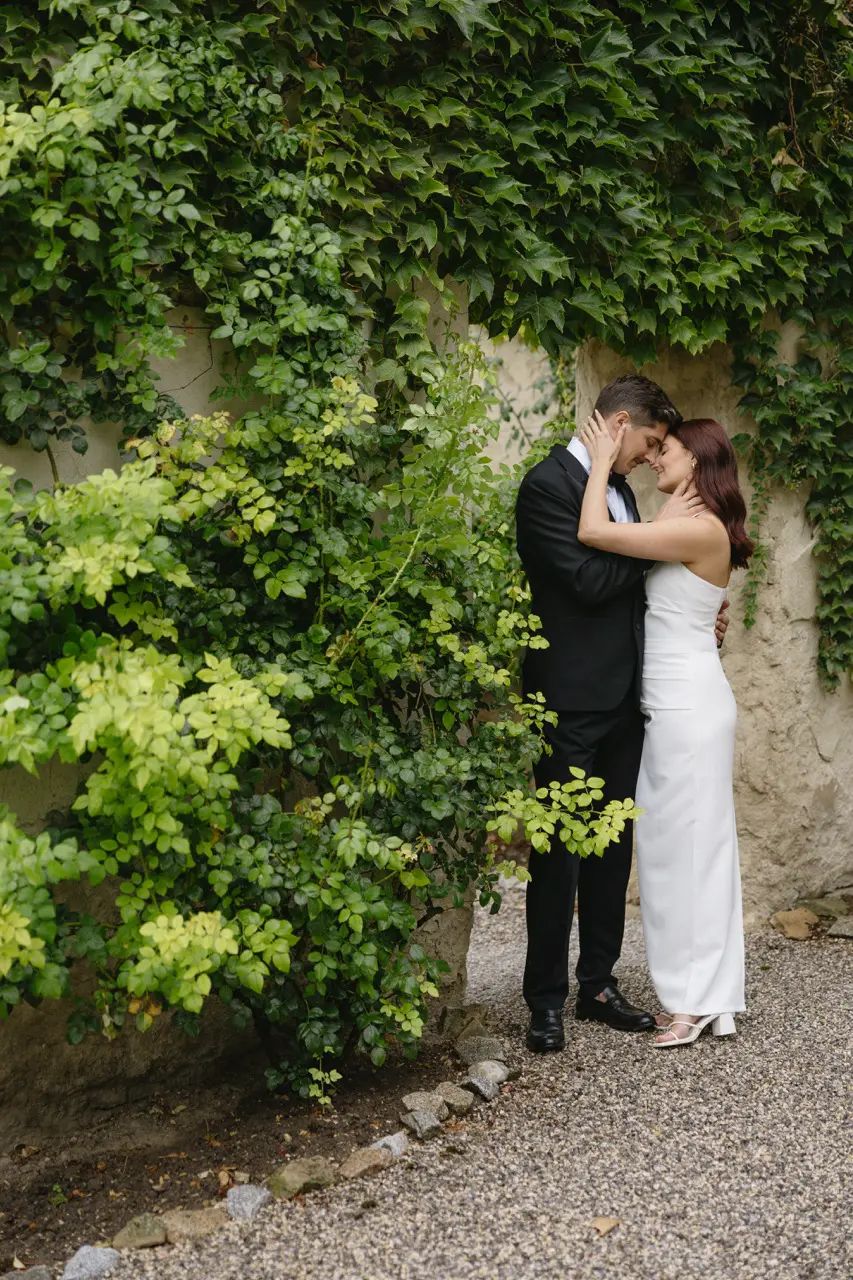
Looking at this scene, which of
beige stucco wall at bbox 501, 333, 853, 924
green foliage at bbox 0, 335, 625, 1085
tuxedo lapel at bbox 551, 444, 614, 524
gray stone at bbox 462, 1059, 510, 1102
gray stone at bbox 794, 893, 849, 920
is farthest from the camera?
gray stone at bbox 794, 893, 849, 920

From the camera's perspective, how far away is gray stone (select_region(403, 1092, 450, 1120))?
3.07 meters

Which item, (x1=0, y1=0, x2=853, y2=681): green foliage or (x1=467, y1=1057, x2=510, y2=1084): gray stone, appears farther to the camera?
(x1=467, y1=1057, x2=510, y2=1084): gray stone

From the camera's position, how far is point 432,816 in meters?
3.15

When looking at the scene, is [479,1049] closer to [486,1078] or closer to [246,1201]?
[486,1078]

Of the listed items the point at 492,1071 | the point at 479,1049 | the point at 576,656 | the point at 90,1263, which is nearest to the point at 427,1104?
the point at 492,1071

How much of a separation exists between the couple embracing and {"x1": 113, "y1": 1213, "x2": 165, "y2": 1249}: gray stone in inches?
53.6

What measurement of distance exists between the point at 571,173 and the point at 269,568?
1.76 meters

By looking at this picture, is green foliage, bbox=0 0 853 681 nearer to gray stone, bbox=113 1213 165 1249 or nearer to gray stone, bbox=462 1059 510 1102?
gray stone, bbox=113 1213 165 1249

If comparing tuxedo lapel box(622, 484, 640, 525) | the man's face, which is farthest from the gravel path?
the man's face

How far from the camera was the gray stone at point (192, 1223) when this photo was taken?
2.56 metres

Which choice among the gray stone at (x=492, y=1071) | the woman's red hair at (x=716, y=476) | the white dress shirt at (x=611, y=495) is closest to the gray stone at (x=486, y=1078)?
the gray stone at (x=492, y=1071)

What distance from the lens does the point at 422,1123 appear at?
9.81 feet

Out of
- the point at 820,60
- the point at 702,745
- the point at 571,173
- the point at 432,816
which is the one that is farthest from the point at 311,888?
the point at 820,60

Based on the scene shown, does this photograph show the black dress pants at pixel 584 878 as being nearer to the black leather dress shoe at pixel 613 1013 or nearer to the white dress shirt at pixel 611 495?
the black leather dress shoe at pixel 613 1013
